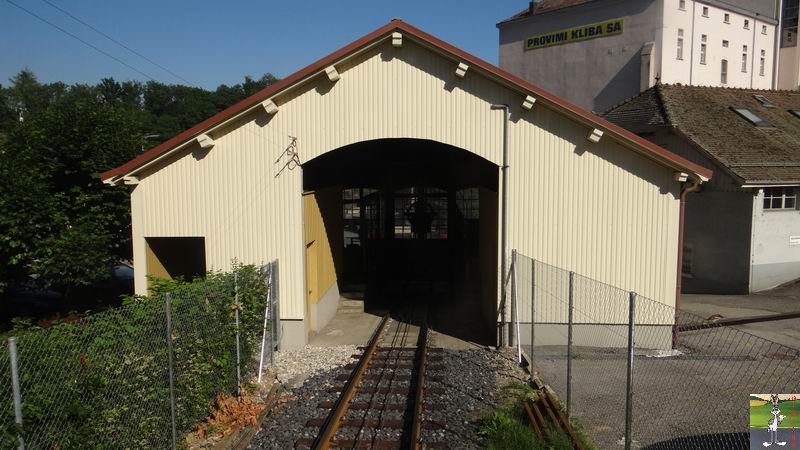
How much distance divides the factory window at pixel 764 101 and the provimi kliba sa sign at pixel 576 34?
47.2 ft

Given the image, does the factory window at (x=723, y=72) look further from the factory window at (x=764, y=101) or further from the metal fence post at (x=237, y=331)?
the metal fence post at (x=237, y=331)

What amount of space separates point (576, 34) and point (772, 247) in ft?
83.5

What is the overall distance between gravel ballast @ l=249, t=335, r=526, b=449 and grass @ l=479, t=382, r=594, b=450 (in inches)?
8.1

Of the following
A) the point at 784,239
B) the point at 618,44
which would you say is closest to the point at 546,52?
the point at 618,44

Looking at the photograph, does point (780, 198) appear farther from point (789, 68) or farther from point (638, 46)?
point (789, 68)

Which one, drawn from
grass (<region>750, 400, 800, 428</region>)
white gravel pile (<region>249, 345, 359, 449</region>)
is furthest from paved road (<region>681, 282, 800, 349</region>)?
white gravel pile (<region>249, 345, 359, 449</region>)

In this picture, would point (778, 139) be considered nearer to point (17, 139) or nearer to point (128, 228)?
point (128, 228)

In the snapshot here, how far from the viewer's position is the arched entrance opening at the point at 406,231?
14797 millimetres

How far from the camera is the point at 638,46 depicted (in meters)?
37.1

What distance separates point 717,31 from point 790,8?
29.4 ft

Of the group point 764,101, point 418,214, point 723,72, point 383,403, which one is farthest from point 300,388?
point 723,72

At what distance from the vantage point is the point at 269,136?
12.7 m

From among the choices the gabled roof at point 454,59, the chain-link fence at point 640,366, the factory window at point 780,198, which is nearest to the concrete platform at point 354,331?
the chain-link fence at point 640,366

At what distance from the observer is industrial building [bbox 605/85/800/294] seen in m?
18.7
